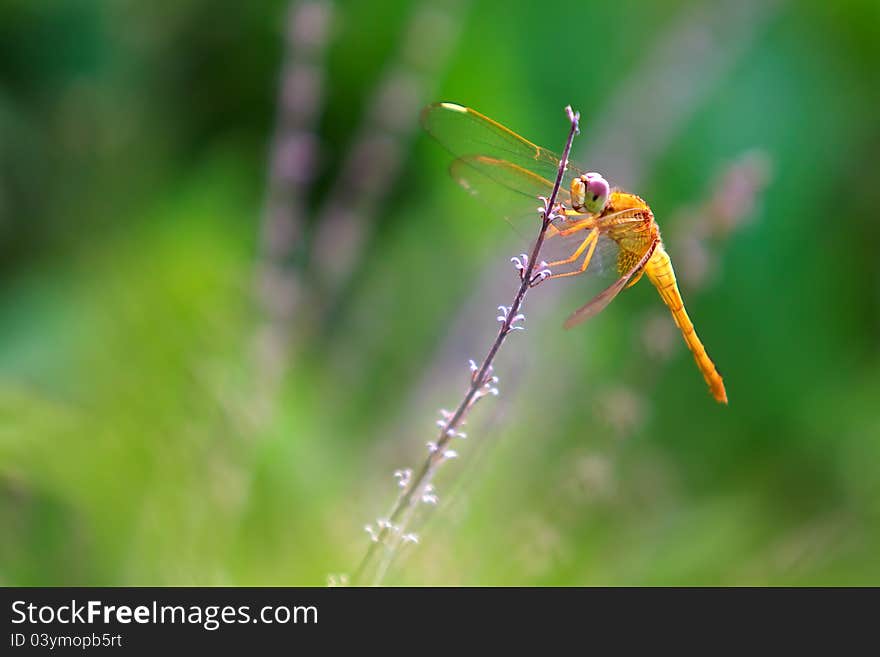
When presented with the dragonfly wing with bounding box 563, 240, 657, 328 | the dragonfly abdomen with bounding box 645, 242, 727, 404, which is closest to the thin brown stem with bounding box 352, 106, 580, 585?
the dragonfly wing with bounding box 563, 240, 657, 328

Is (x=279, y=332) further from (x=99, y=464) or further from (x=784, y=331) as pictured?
(x=784, y=331)

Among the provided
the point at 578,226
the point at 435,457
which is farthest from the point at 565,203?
the point at 435,457

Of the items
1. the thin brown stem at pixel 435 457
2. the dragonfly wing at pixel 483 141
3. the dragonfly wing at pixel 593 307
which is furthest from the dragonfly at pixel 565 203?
the thin brown stem at pixel 435 457

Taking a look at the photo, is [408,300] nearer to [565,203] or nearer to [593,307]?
[565,203]

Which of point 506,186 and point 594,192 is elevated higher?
point 506,186

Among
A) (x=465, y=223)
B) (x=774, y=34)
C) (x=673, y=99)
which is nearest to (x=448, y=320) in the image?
(x=465, y=223)

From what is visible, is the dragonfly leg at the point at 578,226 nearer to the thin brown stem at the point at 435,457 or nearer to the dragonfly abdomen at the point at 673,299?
the dragonfly abdomen at the point at 673,299
